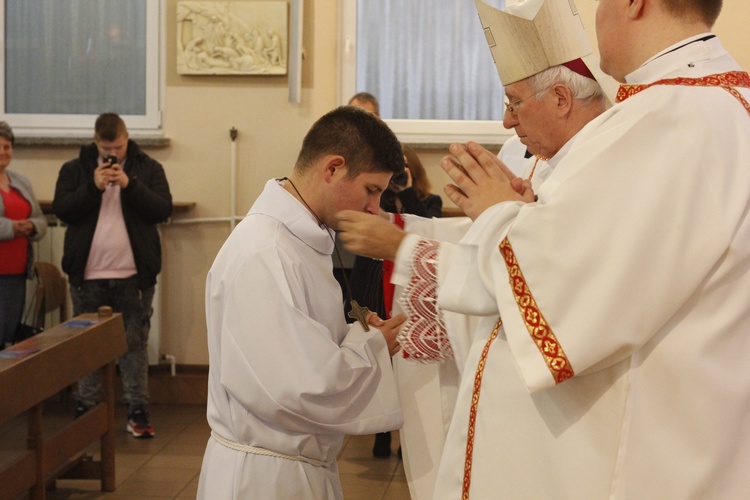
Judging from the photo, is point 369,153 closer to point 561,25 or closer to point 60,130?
point 561,25

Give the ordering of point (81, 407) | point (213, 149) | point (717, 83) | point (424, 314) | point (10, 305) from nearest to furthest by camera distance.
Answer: point (717, 83), point (424, 314), point (81, 407), point (10, 305), point (213, 149)

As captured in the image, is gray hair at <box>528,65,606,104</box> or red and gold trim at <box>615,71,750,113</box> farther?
gray hair at <box>528,65,606,104</box>

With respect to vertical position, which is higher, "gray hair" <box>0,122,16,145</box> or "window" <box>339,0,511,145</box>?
"window" <box>339,0,511,145</box>

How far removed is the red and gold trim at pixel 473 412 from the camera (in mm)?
1836

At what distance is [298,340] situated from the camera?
209 centimetres

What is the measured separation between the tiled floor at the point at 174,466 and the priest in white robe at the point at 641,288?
9.45 ft

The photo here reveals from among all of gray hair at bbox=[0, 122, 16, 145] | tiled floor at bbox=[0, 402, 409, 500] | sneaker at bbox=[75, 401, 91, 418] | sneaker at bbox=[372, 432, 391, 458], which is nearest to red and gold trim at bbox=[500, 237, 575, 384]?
tiled floor at bbox=[0, 402, 409, 500]

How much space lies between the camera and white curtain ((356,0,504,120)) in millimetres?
6328

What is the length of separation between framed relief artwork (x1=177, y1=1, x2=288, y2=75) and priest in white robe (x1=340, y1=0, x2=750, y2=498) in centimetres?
445

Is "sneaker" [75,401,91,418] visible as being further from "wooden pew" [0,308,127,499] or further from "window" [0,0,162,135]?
"window" [0,0,162,135]

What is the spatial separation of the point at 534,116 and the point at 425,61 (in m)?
4.17

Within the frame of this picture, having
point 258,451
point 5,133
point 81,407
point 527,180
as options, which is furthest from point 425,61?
point 258,451

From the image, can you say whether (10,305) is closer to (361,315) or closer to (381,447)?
(381,447)

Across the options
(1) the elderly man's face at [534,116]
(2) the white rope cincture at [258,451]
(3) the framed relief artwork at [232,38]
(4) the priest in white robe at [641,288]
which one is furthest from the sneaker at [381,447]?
(4) the priest in white robe at [641,288]
